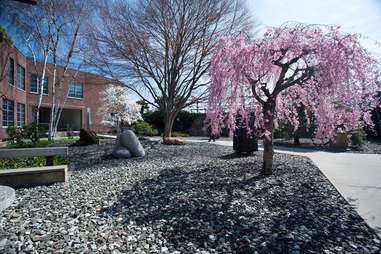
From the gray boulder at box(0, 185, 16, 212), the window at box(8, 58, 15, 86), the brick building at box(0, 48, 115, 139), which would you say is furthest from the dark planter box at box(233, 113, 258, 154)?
the window at box(8, 58, 15, 86)

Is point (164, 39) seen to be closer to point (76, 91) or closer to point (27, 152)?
point (27, 152)

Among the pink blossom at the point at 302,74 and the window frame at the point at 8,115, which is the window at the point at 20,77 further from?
the pink blossom at the point at 302,74

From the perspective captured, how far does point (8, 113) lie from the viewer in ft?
59.3

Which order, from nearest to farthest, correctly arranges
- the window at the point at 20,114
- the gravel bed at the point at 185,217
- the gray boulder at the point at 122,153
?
the gravel bed at the point at 185,217 < the gray boulder at the point at 122,153 < the window at the point at 20,114

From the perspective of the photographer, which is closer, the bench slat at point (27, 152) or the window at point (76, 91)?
the bench slat at point (27, 152)

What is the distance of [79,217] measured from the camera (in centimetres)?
367

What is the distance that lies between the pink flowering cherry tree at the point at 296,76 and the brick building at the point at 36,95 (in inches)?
358

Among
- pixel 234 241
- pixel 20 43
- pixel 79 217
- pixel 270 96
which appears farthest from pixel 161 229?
pixel 20 43

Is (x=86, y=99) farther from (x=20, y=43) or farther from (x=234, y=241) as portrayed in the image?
(x=234, y=241)

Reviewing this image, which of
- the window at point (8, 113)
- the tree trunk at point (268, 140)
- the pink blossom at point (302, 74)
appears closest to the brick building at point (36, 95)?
the window at point (8, 113)

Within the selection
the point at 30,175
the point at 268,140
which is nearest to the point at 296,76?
the point at 268,140

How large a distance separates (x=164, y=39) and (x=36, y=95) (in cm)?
1702

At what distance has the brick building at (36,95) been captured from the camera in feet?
55.6

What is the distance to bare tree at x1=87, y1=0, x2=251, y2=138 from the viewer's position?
38.6 ft
